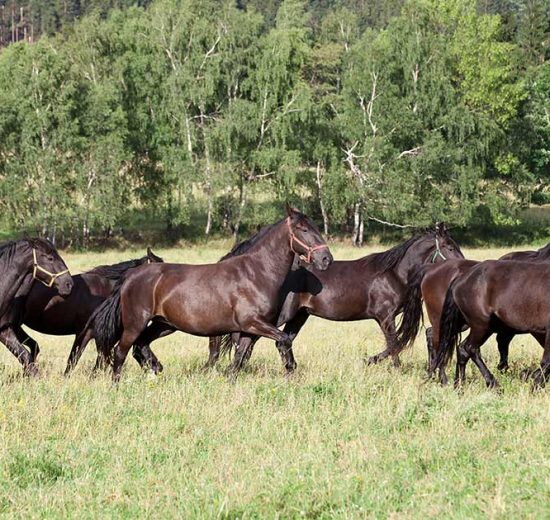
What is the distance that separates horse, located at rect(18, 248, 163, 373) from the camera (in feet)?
38.3

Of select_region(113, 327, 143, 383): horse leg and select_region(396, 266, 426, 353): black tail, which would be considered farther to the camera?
select_region(396, 266, 426, 353): black tail

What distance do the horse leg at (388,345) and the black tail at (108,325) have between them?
11.0 feet

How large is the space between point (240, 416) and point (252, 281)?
258 cm

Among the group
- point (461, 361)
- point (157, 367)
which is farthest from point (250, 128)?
point (461, 361)

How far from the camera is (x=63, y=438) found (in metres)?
7.29

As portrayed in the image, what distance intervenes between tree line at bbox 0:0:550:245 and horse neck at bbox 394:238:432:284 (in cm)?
3138

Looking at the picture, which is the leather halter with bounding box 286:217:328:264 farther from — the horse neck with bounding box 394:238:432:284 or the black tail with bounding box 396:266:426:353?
the horse neck with bounding box 394:238:432:284

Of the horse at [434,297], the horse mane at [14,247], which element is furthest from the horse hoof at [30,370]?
the horse at [434,297]

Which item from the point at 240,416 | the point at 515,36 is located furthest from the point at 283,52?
the point at 240,416

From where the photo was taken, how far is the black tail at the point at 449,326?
9898 millimetres

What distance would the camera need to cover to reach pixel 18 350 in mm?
10633

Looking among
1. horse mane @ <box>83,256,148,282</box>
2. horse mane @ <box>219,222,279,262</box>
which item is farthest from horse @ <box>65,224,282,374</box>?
horse mane @ <box>83,256,148,282</box>

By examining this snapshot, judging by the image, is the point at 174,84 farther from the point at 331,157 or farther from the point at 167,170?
the point at 331,157

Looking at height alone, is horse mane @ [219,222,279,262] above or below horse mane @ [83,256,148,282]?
above
